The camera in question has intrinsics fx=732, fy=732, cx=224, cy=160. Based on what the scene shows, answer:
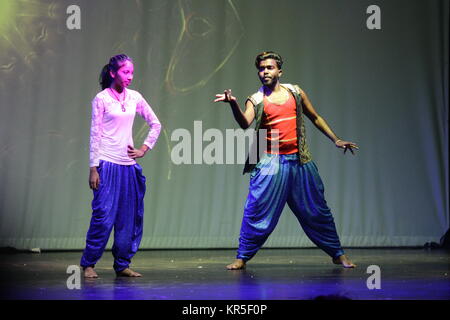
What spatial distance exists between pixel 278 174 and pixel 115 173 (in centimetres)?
126

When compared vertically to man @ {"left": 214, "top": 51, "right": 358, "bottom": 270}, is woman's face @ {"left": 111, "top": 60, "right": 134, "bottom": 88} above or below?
above

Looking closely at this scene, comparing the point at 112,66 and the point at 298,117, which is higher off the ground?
the point at 112,66

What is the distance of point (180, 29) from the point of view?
25.3 feet

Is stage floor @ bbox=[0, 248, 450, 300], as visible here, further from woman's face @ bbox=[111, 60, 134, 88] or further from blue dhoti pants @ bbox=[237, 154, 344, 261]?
woman's face @ bbox=[111, 60, 134, 88]

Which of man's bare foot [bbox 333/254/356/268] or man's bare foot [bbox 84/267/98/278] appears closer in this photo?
man's bare foot [bbox 84/267/98/278]

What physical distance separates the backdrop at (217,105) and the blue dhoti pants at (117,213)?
2.59 metres

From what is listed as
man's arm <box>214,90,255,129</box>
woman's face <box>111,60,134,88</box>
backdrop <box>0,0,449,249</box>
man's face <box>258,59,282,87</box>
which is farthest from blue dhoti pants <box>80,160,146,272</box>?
→ backdrop <box>0,0,449,249</box>

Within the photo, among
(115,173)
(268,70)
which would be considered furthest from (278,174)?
(115,173)

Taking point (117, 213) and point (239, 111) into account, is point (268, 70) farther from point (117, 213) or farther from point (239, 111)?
point (117, 213)

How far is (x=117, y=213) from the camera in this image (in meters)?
5.03

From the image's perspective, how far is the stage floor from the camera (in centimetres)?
414

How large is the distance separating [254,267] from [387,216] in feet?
9.24

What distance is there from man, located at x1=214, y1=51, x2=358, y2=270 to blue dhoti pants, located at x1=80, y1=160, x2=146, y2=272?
2.98ft
